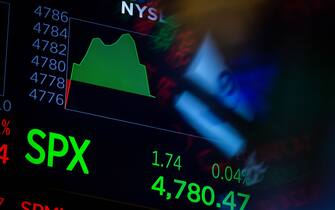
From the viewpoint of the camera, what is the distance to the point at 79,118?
4.78 metres

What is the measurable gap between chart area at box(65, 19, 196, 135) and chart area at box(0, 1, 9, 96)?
26 cm

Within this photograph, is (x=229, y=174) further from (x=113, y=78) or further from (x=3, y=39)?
(x=3, y=39)

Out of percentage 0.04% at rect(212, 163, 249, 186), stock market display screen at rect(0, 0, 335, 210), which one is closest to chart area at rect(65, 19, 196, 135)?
stock market display screen at rect(0, 0, 335, 210)

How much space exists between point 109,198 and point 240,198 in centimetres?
60

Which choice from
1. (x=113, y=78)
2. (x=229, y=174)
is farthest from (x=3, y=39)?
(x=229, y=174)

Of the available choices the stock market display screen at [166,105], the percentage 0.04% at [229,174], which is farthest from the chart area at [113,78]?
the percentage 0.04% at [229,174]

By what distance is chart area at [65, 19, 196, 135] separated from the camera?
4.84 meters

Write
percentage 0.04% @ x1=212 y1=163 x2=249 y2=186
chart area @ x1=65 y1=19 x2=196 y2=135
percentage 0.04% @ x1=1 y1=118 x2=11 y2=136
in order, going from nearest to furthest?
percentage 0.04% @ x1=1 y1=118 x2=11 y2=136, chart area @ x1=65 y1=19 x2=196 y2=135, percentage 0.04% @ x1=212 y1=163 x2=249 y2=186

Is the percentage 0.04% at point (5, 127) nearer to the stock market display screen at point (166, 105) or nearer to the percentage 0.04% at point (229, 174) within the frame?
the stock market display screen at point (166, 105)

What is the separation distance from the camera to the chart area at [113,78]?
4.84 meters

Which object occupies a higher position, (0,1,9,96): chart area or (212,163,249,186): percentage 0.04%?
(0,1,9,96): chart area

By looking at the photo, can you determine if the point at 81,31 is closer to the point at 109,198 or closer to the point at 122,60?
the point at 122,60

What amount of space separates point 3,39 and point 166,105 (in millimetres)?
709

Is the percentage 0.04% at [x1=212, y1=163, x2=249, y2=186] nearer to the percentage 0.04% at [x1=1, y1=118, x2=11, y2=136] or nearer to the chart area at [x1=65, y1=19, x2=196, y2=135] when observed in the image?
the chart area at [x1=65, y1=19, x2=196, y2=135]
